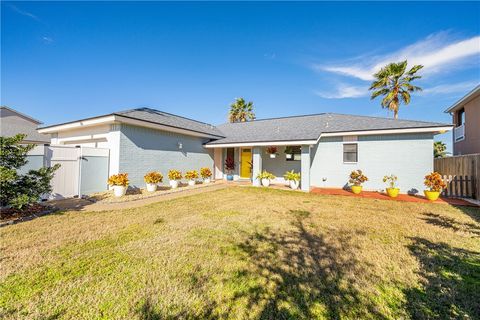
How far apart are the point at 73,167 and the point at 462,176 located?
18636 mm

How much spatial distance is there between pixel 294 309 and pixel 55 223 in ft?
20.6

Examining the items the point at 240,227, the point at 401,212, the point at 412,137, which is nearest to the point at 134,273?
the point at 240,227

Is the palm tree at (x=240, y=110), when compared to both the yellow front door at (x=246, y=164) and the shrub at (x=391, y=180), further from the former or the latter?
the shrub at (x=391, y=180)

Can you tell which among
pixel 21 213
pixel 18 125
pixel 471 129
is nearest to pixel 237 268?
pixel 21 213

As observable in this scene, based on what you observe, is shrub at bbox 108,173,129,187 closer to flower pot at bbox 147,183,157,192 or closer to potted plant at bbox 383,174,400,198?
flower pot at bbox 147,183,157,192

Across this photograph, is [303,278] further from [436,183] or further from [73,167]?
[436,183]

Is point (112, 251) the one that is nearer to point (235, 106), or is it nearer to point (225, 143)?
point (225, 143)

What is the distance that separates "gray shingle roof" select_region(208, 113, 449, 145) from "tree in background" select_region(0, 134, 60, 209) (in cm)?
967

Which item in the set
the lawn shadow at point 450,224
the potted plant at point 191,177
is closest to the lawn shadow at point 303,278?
the lawn shadow at point 450,224

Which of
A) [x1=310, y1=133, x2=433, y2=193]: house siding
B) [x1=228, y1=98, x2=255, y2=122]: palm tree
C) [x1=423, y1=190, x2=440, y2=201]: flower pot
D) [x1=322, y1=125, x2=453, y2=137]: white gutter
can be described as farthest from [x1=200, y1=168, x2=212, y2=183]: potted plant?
[x1=228, y1=98, x2=255, y2=122]: palm tree

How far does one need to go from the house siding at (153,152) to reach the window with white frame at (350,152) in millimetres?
9982

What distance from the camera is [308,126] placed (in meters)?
13.9

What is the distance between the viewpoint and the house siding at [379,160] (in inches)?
414

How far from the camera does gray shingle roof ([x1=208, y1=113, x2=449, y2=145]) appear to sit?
11.3 m
